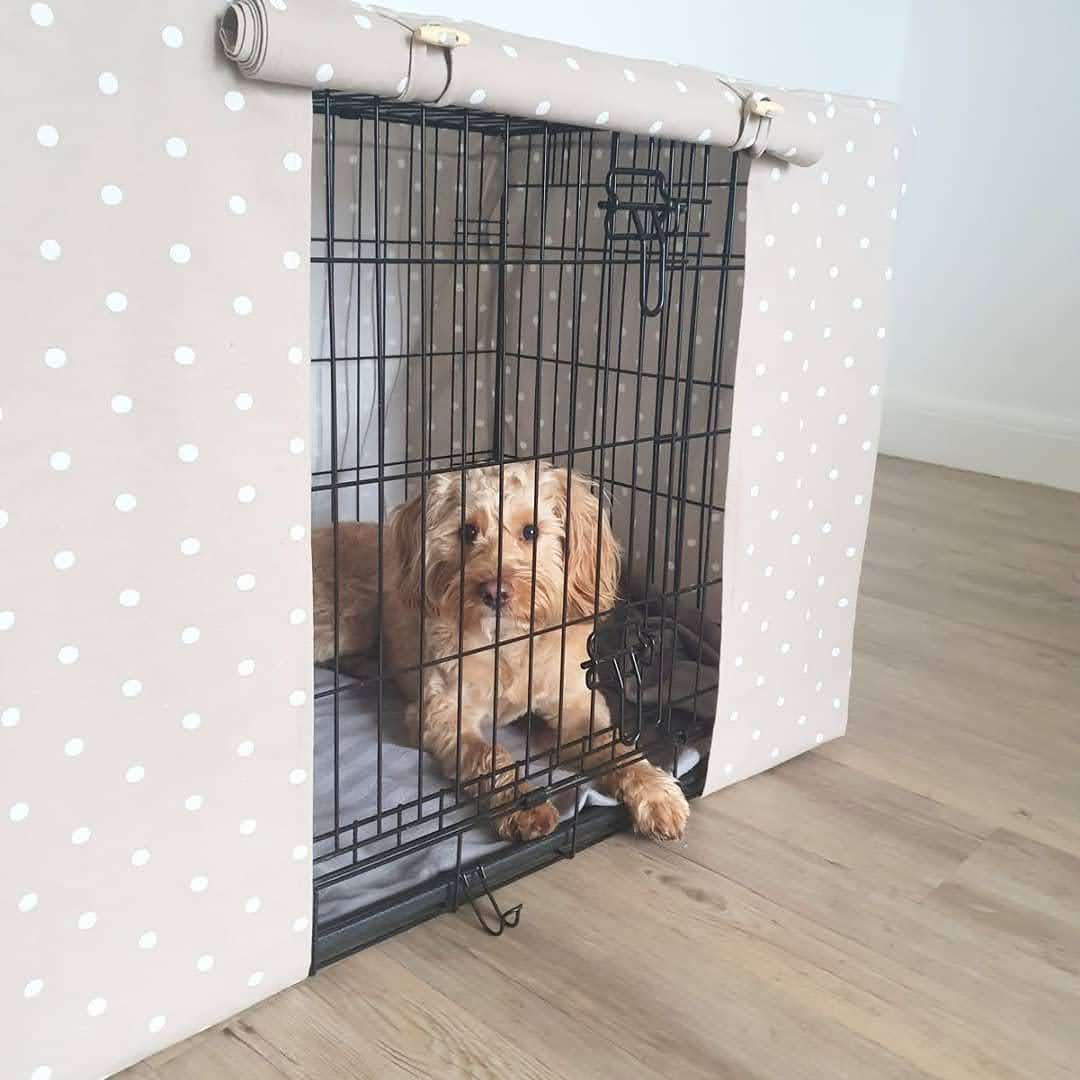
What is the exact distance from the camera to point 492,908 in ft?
4.92

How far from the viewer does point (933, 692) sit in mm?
2273

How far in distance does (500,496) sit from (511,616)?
20cm

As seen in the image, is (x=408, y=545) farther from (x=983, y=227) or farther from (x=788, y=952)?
(x=983, y=227)

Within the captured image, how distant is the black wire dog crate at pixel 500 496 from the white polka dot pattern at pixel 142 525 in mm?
99

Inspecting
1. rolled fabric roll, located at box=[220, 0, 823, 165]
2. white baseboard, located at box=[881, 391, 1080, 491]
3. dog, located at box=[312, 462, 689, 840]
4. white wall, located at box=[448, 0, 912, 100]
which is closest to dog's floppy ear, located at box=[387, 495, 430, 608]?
dog, located at box=[312, 462, 689, 840]

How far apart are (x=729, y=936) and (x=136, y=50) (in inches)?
46.9

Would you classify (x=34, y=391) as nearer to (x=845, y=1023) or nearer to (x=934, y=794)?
(x=845, y=1023)

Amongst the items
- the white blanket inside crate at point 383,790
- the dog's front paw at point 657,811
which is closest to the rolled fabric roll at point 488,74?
the white blanket inside crate at point 383,790

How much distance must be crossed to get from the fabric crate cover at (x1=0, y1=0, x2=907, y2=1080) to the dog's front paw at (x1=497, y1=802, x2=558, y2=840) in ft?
1.22

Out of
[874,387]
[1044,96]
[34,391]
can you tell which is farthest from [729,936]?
[1044,96]

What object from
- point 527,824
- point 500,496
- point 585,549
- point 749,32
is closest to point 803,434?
point 585,549

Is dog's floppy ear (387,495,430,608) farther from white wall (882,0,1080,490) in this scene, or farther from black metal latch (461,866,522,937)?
white wall (882,0,1080,490)

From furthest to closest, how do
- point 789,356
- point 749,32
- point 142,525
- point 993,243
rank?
point 993,243 → point 749,32 → point 789,356 → point 142,525

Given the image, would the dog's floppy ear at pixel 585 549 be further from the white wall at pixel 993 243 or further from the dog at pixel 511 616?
the white wall at pixel 993 243
